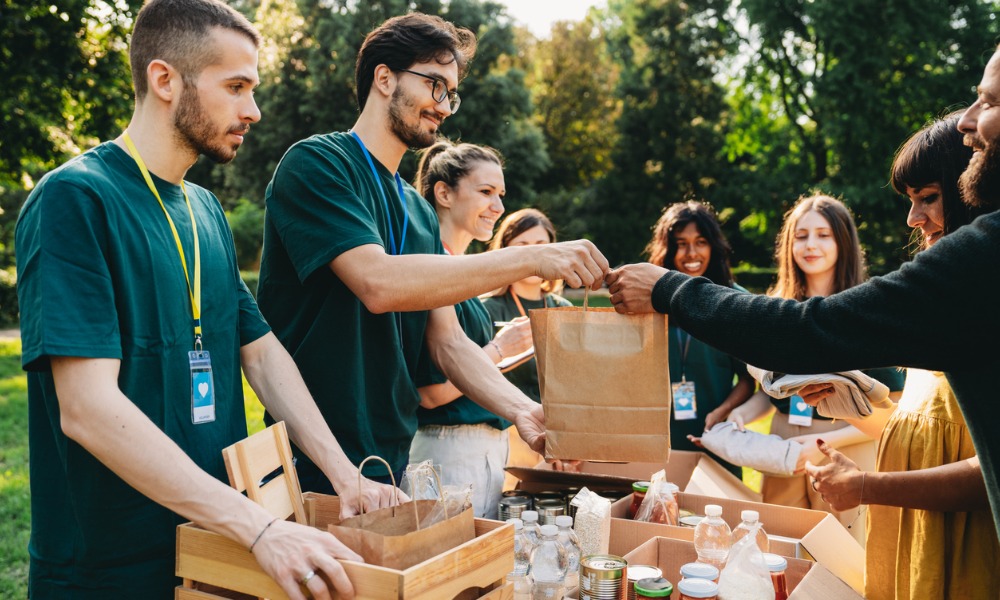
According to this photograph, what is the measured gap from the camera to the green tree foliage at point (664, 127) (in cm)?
2378

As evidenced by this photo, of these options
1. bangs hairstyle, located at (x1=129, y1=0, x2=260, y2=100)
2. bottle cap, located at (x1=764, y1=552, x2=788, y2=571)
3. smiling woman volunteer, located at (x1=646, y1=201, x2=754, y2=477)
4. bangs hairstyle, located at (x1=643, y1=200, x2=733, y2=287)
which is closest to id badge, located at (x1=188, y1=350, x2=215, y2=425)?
bangs hairstyle, located at (x1=129, y1=0, x2=260, y2=100)

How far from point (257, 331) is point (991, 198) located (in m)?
1.89

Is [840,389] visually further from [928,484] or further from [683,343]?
[683,343]

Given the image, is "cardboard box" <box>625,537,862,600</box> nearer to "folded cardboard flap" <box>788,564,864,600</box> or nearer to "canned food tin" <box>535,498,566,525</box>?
"folded cardboard flap" <box>788,564,864,600</box>

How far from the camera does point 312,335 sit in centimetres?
219

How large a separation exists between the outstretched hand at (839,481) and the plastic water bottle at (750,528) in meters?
0.29

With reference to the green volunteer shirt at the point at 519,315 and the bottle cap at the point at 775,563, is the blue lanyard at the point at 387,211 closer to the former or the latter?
the bottle cap at the point at 775,563

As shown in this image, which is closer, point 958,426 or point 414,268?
point 414,268

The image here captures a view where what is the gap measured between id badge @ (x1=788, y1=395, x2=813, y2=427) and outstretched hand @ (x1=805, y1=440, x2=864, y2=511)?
4.51ft

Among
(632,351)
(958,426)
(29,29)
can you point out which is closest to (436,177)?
(632,351)

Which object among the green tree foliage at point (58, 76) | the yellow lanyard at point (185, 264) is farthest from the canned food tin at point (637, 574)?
the green tree foliage at point (58, 76)

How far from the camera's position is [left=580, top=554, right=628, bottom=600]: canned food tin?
1.82 m

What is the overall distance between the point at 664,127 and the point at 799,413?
70.6 feet

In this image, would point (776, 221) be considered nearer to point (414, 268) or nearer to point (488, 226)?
point (488, 226)
